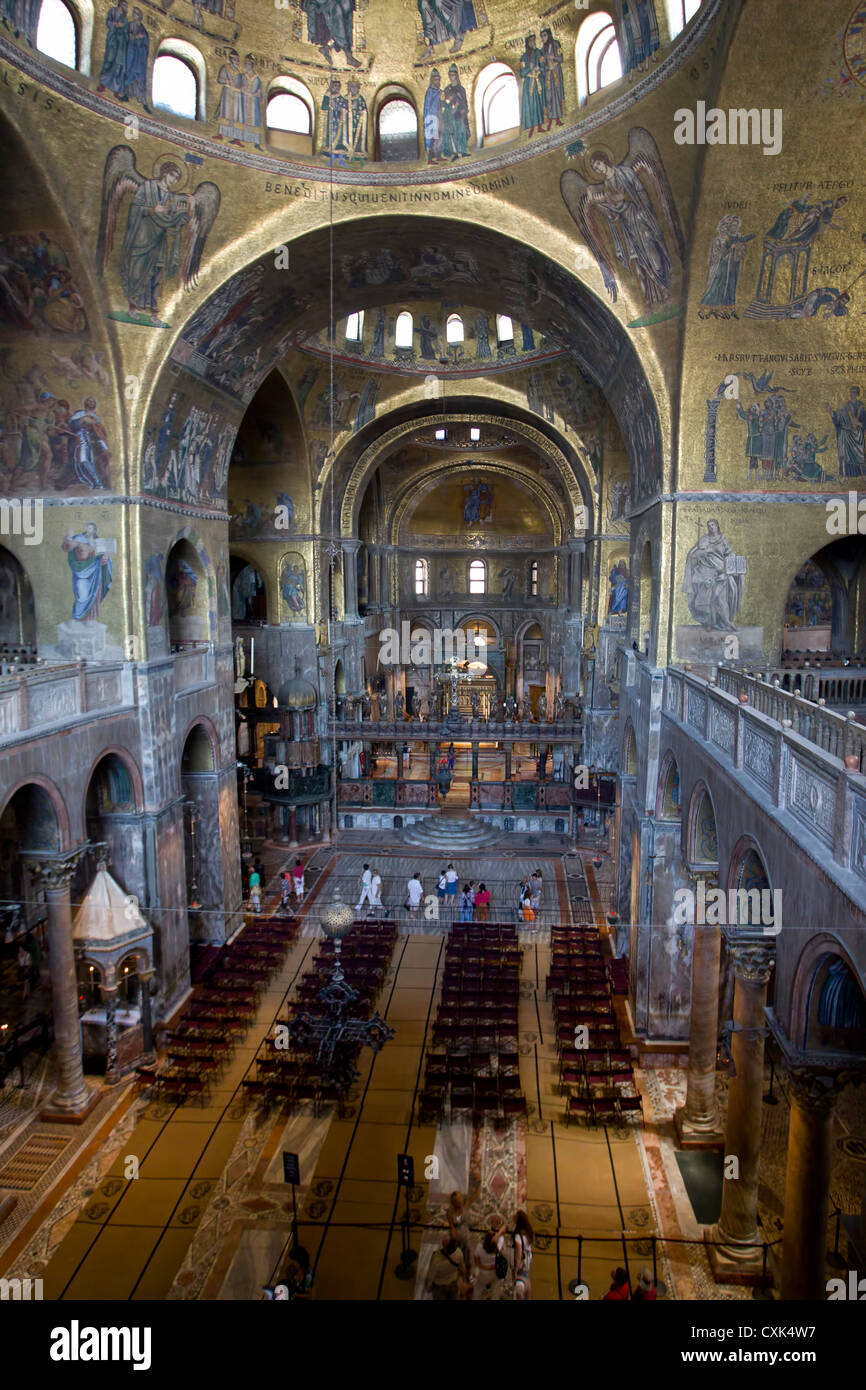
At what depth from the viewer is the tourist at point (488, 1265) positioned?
946 cm

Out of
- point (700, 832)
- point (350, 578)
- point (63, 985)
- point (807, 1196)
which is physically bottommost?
point (63, 985)

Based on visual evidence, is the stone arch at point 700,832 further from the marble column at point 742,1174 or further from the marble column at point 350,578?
the marble column at point 350,578

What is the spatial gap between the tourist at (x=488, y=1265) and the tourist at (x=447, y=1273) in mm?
243

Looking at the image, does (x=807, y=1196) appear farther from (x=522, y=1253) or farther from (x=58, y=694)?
(x=58, y=694)

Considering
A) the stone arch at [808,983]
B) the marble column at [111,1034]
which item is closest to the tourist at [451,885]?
the marble column at [111,1034]

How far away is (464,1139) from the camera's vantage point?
12500 millimetres

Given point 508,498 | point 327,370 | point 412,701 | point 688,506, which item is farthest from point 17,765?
point 508,498

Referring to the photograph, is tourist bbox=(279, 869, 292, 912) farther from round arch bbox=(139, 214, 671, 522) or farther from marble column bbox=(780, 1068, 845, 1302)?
marble column bbox=(780, 1068, 845, 1302)

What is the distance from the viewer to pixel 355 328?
1016 inches

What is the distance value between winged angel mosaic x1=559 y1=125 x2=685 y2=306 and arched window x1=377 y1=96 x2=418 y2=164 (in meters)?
3.48

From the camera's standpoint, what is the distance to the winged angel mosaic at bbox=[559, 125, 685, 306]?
42.0 ft

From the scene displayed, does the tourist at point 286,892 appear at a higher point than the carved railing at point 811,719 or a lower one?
lower

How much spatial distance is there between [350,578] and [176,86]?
1777 centimetres

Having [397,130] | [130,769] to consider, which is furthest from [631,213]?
[130,769]
